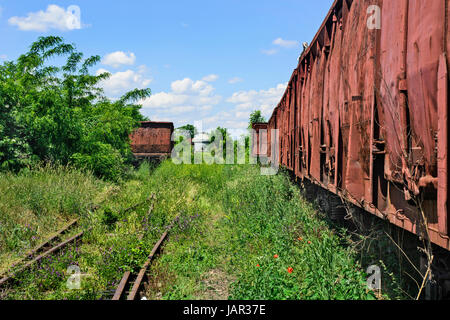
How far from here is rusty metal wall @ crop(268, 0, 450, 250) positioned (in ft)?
8.11

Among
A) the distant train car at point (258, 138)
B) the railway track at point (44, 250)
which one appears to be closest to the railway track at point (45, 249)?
the railway track at point (44, 250)

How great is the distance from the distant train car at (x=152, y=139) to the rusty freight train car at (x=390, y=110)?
17231mm

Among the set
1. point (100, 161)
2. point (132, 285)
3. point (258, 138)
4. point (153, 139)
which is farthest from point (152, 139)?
point (132, 285)

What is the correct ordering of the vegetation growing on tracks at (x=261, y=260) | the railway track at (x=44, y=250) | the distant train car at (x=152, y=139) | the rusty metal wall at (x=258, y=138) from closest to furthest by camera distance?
the vegetation growing on tracks at (x=261, y=260) < the railway track at (x=44, y=250) < the distant train car at (x=152, y=139) < the rusty metal wall at (x=258, y=138)

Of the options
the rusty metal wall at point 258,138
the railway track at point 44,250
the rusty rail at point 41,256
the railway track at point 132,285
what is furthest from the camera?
the rusty metal wall at point 258,138

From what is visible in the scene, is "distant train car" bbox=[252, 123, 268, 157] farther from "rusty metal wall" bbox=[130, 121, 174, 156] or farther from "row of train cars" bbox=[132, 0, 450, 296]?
"row of train cars" bbox=[132, 0, 450, 296]

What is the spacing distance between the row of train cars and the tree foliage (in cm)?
967

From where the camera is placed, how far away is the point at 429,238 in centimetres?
264

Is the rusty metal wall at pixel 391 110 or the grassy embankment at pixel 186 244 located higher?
the rusty metal wall at pixel 391 110

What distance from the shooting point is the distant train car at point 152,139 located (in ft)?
72.3

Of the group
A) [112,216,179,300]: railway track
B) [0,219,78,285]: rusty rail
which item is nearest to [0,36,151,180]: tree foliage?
[0,219,78,285]: rusty rail

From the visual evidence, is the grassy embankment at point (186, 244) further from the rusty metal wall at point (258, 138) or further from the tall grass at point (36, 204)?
the rusty metal wall at point (258, 138)

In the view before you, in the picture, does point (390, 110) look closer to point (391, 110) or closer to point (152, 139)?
point (391, 110)
